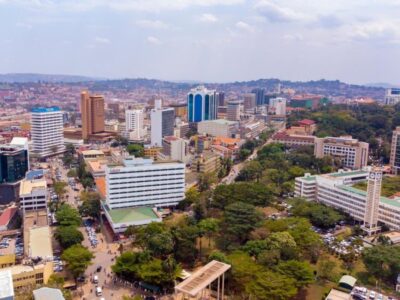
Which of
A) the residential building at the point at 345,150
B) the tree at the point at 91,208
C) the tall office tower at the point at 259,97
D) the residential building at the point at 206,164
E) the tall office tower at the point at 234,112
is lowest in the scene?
the tree at the point at 91,208

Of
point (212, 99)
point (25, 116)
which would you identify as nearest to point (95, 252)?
point (212, 99)

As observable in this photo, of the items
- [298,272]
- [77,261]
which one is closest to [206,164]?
[77,261]

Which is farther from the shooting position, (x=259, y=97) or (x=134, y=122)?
(x=259, y=97)

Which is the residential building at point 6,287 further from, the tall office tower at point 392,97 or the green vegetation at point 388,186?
the tall office tower at point 392,97

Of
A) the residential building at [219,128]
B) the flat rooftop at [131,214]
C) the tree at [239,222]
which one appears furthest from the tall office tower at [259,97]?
the tree at [239,222]

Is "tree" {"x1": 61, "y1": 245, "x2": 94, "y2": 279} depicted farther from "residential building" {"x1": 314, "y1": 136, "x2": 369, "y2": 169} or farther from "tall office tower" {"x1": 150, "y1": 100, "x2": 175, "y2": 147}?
"tall office tower" {"x1": 150, "y1": 100, "x2": 175, "y2": 147}

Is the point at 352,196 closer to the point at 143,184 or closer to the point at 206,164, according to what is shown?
the point at 143,184

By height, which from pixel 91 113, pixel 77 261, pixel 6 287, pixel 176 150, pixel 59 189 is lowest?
pixel 77 261

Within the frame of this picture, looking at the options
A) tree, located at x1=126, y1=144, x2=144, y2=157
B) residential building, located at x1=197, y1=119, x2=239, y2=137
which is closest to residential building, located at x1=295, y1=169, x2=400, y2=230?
tree, located at x1=126, y1=144, x2=144, y2=157
